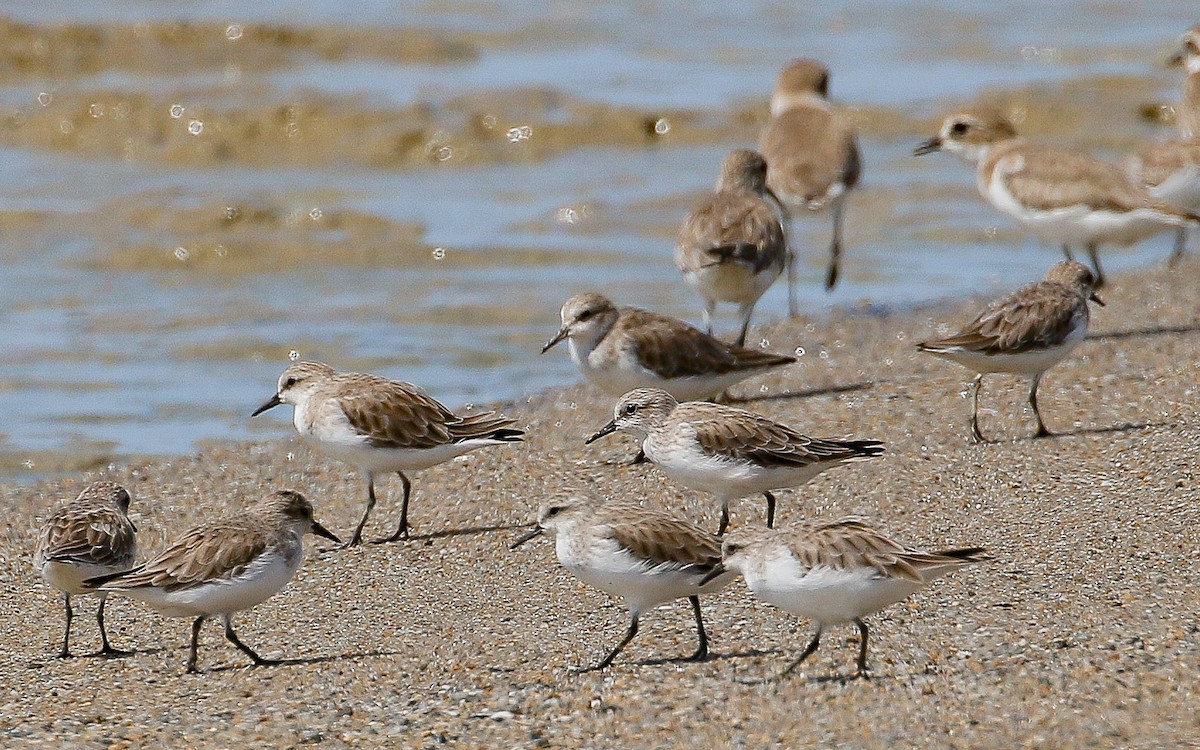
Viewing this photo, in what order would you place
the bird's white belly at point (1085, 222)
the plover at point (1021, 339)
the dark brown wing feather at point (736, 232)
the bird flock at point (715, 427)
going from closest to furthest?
the bird flock at point (715, 427), the plover at point (1021, 339), the dark brown wing feather at point (736, 232), the bird's white belly at point (1085, 222)

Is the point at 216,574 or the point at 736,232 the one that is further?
the point at 736,232

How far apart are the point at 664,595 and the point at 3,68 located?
18.8m

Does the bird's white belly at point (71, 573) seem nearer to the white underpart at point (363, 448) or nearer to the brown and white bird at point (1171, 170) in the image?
the white underpart at point (363, 448)

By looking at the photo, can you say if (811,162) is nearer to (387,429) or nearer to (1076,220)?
(1076,220)

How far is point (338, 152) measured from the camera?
747 inches

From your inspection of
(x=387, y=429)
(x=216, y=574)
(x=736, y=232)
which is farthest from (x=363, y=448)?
(x=736, y=232)

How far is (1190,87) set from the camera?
1457 centimetres

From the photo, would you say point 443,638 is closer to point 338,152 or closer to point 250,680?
point 250,680

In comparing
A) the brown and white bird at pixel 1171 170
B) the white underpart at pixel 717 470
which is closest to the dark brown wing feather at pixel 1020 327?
the white underpart at pixel 717 470

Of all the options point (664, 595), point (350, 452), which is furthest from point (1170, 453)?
point (350, 452)

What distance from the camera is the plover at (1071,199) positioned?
36.8ft

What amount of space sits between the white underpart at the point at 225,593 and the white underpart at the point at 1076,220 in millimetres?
6985

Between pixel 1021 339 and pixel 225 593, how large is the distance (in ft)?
14.2

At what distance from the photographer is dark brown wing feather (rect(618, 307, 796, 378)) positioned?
8945 millimetres
